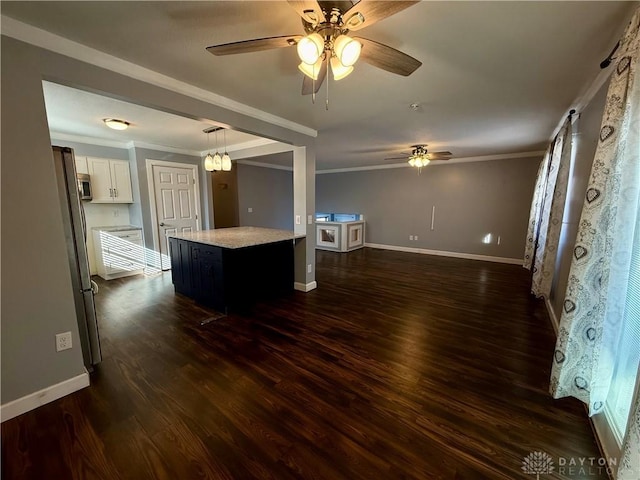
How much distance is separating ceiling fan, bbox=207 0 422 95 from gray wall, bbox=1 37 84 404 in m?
1.23

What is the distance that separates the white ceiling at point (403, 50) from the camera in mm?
1404

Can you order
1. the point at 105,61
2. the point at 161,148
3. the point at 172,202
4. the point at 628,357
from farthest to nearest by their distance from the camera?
the point at 172,202 → the point at 161,148 → the point at 105,61 → the point at 628,357

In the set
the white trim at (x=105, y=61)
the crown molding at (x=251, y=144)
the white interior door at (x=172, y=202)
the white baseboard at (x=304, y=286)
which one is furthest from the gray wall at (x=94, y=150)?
Answer: the white baseboard at (x=304, y=286)

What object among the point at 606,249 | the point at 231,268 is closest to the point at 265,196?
the point at 231,268

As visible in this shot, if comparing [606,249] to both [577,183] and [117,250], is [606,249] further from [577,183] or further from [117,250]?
[117,250]

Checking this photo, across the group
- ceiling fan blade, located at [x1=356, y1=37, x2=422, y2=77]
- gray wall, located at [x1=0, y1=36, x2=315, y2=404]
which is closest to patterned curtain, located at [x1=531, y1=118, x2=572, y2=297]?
ceiling fan blade, located at [x1=356, y1=37, x2=422, y2=77]

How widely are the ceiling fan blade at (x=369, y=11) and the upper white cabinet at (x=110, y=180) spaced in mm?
4893

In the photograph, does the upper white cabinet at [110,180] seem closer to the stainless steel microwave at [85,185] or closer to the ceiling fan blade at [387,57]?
the stainless steel microwave at [85,185]

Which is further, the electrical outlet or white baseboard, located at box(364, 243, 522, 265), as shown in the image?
white baseboard, located at box(364, 243, 522, 265)

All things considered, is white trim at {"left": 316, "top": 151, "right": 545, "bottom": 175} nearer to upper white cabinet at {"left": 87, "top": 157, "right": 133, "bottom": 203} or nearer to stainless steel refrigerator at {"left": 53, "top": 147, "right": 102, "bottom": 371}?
upper white cabinet at {"left": 87, "top": 157, "right": 133, "bottom": 203}

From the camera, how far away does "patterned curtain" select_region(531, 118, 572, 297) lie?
9.61ft

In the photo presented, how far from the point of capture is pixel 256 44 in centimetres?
133

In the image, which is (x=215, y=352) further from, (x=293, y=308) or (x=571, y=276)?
(x=571, y=276)

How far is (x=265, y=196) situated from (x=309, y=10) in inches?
245
